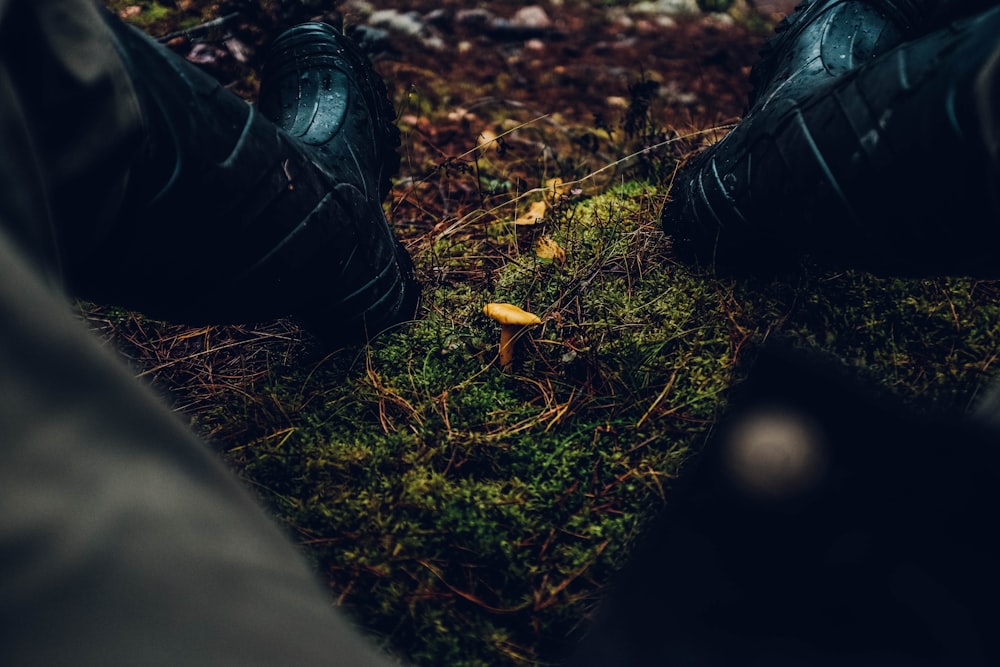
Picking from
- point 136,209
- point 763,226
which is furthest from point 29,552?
point 763,226

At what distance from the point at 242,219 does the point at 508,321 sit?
1.86ft

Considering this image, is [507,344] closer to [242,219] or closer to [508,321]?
[508,321]

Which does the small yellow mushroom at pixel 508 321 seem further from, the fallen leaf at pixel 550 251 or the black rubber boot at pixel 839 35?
the black rubber boot at pixel 839 35

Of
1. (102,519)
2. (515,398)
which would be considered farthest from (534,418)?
(102,519)

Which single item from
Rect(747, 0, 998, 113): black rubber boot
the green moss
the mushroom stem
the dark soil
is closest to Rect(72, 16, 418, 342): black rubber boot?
the green moss

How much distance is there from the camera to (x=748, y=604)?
1.81 ft

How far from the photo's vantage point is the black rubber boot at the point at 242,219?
83cm

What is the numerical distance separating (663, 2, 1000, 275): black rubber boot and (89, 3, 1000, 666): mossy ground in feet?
0.77

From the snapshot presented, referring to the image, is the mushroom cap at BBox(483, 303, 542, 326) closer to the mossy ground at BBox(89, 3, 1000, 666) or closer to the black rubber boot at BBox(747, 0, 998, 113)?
the mossy ground at BBox(89, 3, 1000, 666)

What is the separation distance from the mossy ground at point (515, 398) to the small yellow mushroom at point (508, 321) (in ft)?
0.15

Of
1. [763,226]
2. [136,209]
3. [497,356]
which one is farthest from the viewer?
[497,356]

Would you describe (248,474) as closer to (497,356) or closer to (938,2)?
(497,356)

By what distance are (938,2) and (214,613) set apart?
1847 mm

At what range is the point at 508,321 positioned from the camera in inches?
48.9
